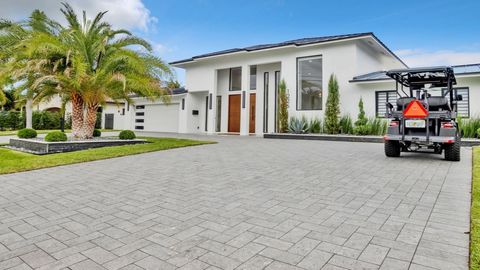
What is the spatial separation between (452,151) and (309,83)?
980 centimetres

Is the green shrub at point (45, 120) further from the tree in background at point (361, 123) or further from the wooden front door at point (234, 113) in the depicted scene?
the tree in background at point (361, 123)

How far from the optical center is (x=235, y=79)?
1922 cm

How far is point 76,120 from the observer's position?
10641 millimetres

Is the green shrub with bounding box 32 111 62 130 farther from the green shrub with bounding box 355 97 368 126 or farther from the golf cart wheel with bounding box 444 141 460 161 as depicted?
the golf cart wheel with bounding box 444 141 460 161

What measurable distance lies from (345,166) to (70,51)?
29.6 feet

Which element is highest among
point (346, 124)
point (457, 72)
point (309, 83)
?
point (309, 83)

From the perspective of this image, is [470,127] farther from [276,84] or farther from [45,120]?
[45,120]

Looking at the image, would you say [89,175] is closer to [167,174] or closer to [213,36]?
[167,174]

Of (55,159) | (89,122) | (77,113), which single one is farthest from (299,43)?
(55,159)

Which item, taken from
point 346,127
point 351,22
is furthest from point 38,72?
point 351,22

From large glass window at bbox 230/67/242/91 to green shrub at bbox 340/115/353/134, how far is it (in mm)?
7055

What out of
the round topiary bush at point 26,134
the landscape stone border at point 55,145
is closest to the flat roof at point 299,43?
the landscape stone border at point 55,145

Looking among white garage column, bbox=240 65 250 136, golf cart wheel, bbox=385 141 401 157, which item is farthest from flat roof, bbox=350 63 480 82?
white garage column, bbox=240 65 250 136

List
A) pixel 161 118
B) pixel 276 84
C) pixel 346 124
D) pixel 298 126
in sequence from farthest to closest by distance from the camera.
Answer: pixel 161 118 < pixel 276 84 < pixel 298 126 < pixel 346 124
